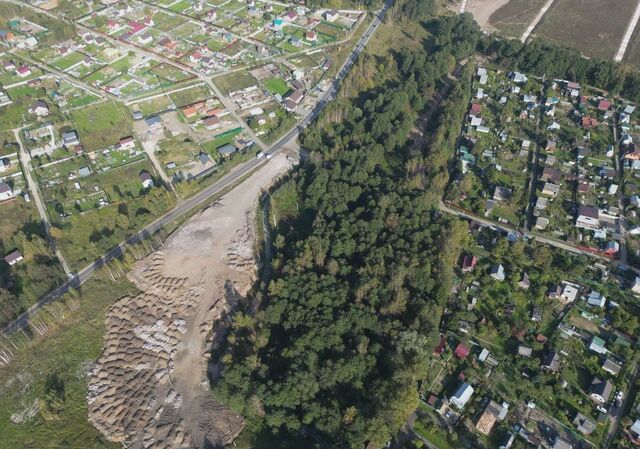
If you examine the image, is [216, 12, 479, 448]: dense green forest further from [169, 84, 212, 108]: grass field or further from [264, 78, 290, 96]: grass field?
[169, 84, 212, 108]: grass field

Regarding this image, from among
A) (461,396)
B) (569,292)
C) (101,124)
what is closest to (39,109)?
(101,124)

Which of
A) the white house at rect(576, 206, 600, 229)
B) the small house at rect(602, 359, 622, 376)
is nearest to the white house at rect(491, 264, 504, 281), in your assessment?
the small house at rect(602, 359, 622, 376)

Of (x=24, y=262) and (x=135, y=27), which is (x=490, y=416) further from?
(x=135, y=27)

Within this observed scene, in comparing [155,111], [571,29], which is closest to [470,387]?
[155,111]

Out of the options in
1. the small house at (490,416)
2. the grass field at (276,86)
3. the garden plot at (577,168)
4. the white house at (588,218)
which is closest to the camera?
the small house at (490,416)

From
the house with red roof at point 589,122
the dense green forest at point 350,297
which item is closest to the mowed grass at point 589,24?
the house with red roof at point 589,122

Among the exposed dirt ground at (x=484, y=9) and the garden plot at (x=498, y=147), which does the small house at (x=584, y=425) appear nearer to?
the garden plot at (x=498, y=147)

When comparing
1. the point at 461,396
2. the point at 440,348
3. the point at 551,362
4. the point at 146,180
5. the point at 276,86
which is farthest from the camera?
the point at 276,86
